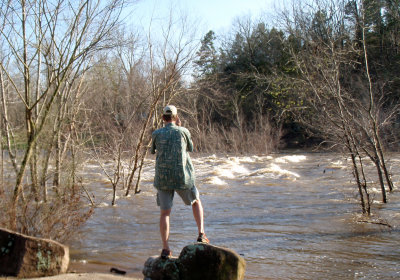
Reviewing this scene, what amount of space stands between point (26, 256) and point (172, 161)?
1884 millimetres

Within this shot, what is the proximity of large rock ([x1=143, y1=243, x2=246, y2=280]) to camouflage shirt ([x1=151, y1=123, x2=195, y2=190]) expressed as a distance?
0.68 metres

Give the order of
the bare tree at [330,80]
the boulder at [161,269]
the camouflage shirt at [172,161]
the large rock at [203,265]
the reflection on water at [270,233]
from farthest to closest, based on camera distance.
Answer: the bare tree at [330,80], the reflection on water at [270,233], the camouflage shirt at [172,161], the boulder at [161,269], the large rock at [203,265]

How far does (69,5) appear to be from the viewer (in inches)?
271

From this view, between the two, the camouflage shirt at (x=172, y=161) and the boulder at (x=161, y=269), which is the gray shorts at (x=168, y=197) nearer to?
the camouflage shirt at (x=172, y=161)

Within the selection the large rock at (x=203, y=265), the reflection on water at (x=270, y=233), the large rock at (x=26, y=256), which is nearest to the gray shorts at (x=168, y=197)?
the large rock at (x=203, y=265)

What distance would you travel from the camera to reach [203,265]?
4211 mm

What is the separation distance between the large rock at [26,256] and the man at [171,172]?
130 cm

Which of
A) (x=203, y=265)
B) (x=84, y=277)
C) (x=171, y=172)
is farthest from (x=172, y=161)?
(x=84, y=277)

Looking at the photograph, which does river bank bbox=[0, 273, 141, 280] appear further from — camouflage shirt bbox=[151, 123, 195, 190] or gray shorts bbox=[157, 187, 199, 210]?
camouflage shirt bbox=[151, 123, 195, 190]

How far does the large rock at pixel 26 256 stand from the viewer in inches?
178

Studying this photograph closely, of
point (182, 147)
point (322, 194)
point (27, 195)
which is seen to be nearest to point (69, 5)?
point (27, 195)

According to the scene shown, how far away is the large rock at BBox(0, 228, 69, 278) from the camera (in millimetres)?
4523

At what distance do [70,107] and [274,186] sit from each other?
6.97 meters

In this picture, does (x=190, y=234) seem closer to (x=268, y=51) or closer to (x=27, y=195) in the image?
(x=27, y=195)
